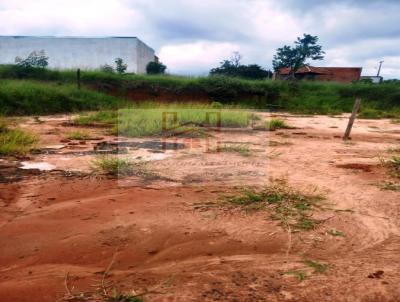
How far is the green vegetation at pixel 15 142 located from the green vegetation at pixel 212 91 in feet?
25.1

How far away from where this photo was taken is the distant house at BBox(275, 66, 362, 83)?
28.8 metres

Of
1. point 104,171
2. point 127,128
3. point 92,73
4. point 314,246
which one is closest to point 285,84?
point 92,73

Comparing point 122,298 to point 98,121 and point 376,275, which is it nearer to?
point 376,275

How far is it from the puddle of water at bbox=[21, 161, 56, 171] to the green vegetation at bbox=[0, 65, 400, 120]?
359 inches

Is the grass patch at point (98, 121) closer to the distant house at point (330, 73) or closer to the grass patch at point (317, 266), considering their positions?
the grass patch at point (317, 266)

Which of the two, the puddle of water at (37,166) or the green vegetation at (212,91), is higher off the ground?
the green vegetation at (212,91)

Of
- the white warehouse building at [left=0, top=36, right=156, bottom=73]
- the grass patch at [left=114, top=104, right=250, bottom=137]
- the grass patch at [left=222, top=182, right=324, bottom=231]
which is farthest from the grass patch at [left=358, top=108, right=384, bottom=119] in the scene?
the white warehouse building at [left=0, top=36, right=156, bottom=73]

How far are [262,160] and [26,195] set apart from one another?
3.13 m

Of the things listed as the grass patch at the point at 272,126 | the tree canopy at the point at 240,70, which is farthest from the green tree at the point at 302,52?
the grass patch at the point at 272,126

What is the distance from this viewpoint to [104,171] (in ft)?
13.8

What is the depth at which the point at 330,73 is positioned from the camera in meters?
30.6

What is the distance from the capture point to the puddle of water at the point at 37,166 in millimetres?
4370

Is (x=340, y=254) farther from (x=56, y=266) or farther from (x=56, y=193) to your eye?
(x=56, y=193)

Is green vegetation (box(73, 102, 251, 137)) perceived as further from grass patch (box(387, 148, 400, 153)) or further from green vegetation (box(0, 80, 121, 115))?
grass patch (box(387, 148, 400, 153))
